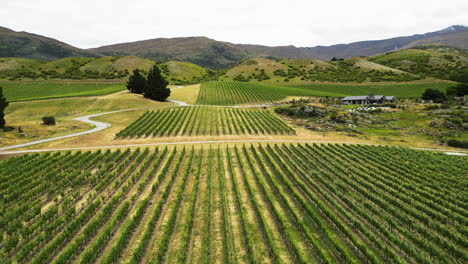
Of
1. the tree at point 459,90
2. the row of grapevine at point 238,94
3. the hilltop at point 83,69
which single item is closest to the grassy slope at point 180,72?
the hilltop at point 83,69

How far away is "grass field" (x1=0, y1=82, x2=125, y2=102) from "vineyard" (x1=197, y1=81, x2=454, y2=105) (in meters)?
45.4

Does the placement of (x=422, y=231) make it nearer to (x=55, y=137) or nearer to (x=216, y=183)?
(x=216, y=183)

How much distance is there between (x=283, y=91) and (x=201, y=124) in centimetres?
6856

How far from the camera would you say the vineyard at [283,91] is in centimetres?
9456

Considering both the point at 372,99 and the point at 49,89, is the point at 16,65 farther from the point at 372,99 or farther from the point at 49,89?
the point at 372,99

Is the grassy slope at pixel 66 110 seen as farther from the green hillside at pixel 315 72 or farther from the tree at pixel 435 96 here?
the tree at pixel 435 96

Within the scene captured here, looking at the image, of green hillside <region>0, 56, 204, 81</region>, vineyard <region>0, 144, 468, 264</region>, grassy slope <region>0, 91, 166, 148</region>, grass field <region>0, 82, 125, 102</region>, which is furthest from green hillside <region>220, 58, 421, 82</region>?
vineyard <region>0, 144, 468, 264</region>

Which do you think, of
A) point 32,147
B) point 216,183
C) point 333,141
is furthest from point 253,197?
point 32,147

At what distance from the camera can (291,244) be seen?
16656 millimetres

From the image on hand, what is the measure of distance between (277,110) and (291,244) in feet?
205

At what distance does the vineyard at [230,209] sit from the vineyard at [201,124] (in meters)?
13.3

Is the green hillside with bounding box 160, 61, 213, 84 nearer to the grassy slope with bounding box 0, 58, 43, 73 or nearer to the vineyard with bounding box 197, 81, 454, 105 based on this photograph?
the vineyard with bounding box 197, 81, 454, 105

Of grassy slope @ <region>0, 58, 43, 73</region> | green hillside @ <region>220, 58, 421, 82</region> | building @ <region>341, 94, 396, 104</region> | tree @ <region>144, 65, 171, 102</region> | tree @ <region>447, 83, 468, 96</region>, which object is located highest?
grassy slope @ <region>0, 58, 43, 73</region>

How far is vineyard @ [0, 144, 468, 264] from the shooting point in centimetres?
1605
